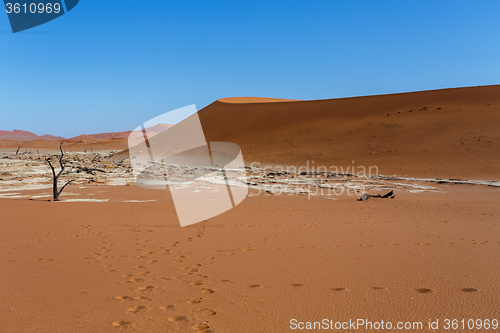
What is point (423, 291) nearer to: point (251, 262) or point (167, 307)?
point (251, 262)

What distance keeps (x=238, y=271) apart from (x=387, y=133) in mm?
30810

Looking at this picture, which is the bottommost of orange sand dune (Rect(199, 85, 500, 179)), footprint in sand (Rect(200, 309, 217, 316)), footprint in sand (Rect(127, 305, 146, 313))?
footprint in sand (Rect(200, 309, 217, 316))

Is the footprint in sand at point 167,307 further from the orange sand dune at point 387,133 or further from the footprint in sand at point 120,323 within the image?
the orange sand dune at point 387,133

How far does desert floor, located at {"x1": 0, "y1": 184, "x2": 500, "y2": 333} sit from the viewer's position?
273 centimetres

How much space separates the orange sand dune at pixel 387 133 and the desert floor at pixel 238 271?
16965 millimetres

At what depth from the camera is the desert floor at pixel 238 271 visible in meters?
2.73

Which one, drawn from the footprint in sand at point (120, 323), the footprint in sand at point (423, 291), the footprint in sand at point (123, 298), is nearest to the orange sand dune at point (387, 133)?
the footprint in sand at point (423, 291)

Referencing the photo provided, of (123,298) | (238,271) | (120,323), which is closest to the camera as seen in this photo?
(120,323)

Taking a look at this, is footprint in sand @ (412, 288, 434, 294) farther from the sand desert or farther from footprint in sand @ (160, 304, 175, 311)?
footprint in sand @ (160, 304, 175, 311)

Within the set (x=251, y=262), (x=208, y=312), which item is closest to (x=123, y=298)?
(x=208, y=312)

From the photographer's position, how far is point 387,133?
101 ft

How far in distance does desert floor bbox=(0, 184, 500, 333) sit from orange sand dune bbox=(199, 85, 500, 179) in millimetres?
16965

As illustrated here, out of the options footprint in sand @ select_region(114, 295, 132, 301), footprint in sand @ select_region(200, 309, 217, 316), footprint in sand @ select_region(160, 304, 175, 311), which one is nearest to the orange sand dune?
footprint in sand @ select_region(200, 309, 217, 316)

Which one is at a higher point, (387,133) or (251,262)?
(387,133)
